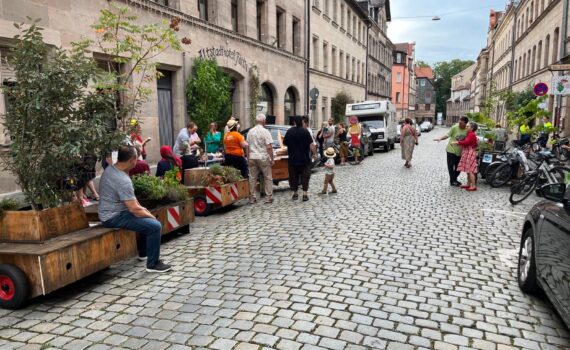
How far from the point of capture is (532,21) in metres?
34.7

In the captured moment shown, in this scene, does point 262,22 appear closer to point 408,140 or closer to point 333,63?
point 408,140

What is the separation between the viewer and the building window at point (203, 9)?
1734cm

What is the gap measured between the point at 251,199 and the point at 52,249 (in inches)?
231

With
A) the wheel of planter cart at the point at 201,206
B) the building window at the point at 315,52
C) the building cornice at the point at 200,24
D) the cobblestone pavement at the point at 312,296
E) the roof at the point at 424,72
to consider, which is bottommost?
the cobblestone pavement at the point at 312,296

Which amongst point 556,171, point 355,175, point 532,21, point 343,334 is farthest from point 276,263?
point 532,21

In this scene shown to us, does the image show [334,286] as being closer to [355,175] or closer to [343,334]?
[343,334]

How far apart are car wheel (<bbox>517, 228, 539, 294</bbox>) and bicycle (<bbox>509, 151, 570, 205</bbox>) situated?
5.29 m

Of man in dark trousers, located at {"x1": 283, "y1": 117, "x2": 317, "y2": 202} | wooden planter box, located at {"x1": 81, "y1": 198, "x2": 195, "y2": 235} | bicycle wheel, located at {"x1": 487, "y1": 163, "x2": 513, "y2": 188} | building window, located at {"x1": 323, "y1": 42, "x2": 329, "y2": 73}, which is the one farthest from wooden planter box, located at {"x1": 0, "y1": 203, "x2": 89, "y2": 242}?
building window, located at {"x1": 323, "y1": 42, "x2": 329, "y2": 73}

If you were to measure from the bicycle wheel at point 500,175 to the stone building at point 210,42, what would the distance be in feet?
33.0

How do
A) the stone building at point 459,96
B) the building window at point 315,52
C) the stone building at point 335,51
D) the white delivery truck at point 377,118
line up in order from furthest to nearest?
the stone building at point 459,96
the stone building at point 335,51
the building window at point 315,52
the white delivery truck at point 377,118

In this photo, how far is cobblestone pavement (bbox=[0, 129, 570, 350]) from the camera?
374 cm

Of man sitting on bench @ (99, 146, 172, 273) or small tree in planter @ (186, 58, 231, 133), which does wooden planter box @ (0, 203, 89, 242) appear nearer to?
man sitting on bench @ (99, 146, 172, 273)

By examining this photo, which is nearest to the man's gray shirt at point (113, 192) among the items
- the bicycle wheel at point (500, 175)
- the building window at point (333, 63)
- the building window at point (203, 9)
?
the bicycle wheel at point (500, 175)

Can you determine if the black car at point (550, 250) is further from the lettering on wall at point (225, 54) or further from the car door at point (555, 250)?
the lettering on wall at point (225, 54)
